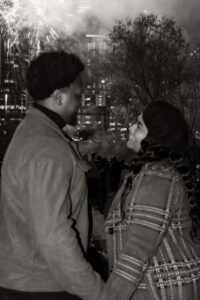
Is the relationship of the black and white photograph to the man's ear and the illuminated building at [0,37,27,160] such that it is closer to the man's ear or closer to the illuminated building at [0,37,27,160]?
the man's ear

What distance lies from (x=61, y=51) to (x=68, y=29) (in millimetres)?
40791

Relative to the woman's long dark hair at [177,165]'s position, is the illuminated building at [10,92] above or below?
below

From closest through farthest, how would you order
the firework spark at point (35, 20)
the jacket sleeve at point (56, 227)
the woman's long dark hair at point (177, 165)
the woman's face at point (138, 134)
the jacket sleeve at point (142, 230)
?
1. the jacket sleeve at point (56, 227)
2. the jacket sleeve at point (142, 230)
3. the woman's long dark hair at point (177, 165)
4. the woman's face at point (138, 134)
5. the firework spark at point (35, 20)

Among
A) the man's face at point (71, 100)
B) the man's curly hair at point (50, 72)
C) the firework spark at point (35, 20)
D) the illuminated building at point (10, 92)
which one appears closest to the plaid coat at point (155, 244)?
the man's face at point (71, 100)

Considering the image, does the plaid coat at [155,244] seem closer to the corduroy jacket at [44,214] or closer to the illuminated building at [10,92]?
the corduroy jacket at [44,214]

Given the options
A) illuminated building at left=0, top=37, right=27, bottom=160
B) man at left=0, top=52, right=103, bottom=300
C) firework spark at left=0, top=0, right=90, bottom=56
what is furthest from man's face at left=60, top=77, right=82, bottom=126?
illuminated building at left=0, top=37, right=27, bottom=160

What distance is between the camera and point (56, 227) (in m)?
2.40

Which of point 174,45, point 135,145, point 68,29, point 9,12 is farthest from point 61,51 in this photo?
point 68,29

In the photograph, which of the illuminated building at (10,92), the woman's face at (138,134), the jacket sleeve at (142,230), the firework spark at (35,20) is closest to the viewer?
the jacket sleeve at (142,230)

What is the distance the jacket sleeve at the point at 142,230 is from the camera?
101 inches

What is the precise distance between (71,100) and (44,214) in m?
0.64

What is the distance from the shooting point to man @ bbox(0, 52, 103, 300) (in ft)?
7.93

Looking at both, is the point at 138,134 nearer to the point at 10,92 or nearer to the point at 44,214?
the point at 44,214

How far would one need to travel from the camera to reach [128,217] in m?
2.67
